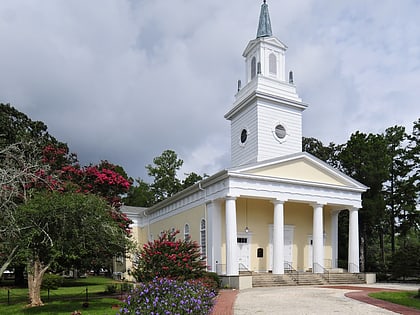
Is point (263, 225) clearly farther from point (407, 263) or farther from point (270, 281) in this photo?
point (407, 263)

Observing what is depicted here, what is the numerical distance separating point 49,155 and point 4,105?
21.3 ft

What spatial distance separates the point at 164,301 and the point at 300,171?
18212 mm

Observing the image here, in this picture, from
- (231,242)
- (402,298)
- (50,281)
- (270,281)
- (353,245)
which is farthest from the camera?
(353,245)

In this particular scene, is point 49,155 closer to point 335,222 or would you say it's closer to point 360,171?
point 335,222

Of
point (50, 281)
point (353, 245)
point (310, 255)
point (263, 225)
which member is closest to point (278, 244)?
point (263, 225)

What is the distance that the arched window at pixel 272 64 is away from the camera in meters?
30.4

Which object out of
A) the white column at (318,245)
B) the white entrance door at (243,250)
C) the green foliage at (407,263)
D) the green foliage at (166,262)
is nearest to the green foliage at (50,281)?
the green foliage at (166,262)

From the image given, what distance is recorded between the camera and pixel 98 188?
27.4 meters

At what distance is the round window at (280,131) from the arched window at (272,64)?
13.3 ft

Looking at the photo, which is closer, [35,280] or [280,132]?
[35,280]

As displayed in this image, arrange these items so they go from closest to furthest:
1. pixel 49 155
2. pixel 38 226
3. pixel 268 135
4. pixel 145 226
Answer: pixel 38 226
pixel 49 155
pixel 268 135
pixel 145 226

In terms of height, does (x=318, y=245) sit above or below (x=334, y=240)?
above

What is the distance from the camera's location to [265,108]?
2903 cm

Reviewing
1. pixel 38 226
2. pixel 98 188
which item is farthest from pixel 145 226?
pixel 38 226
